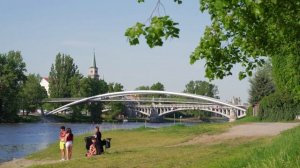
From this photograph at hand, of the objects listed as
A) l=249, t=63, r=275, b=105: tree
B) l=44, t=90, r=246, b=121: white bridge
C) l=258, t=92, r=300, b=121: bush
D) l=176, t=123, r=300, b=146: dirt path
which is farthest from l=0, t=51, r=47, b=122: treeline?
l=176, t=123, r=300, b=146: dirt path

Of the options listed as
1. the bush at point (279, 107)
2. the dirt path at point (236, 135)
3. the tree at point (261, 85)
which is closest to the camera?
the dirt path at point (236, 135)

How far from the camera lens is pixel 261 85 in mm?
64688

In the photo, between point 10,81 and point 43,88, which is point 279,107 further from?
point 43,88

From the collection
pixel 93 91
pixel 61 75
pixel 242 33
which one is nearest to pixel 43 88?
pixel 61 75

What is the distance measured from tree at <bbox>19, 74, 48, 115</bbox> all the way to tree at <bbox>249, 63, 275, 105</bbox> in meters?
47.4

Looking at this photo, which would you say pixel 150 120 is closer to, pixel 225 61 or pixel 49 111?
pixel 49 111

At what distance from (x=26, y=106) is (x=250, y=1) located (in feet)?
321

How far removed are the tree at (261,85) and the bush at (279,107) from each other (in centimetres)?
818

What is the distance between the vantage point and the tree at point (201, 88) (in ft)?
507

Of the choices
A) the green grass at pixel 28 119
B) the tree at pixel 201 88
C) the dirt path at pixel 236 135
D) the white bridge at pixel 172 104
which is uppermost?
the tree at pixel 201 88

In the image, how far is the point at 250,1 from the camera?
459 cm

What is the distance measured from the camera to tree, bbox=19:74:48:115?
9856cm

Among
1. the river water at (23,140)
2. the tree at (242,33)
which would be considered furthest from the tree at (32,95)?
the tree at (242,33)

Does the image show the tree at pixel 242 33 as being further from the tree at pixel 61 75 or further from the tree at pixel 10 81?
the tree at pixel 61 75
